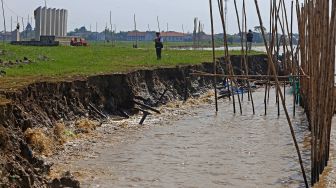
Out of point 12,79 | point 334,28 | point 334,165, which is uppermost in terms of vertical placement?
point 334,28

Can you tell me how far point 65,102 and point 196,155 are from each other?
4.41 meters

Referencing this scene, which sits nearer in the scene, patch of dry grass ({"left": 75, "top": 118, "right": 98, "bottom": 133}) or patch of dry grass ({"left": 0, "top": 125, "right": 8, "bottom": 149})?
patch of dry grass ({"left": 0, "top": 125, "right": 8, "bottom": 149})

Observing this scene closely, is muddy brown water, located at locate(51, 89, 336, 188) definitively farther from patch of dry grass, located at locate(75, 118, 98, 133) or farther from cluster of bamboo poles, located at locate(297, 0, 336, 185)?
cluster of bamboo poles, located at locate(297, 0, 336, 185)

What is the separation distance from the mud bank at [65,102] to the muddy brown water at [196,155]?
974 mm

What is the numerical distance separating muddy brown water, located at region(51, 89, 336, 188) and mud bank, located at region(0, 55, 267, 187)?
97 cm

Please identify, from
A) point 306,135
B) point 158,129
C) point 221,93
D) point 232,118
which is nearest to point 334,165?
point 306,135

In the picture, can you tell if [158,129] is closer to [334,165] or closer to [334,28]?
[334,165]

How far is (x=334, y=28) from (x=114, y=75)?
34.1 feet

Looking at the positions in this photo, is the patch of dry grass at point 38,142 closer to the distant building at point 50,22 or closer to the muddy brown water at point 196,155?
the muddy brown water at point 196,155

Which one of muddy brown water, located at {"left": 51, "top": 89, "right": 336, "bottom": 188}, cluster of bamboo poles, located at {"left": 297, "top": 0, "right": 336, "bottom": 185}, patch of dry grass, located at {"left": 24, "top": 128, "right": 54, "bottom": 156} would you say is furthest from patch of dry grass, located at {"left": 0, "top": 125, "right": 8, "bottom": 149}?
cluster of bamboo poles, located at {"left": 297, "top": 0, "right": 336, "bottom": 185}

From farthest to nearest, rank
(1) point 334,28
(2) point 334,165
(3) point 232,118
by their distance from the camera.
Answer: (3) point 232,118
(2) point 334,165
(1) point 334,28

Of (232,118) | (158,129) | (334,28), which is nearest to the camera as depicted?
(334,28)

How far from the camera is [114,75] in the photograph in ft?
62.4

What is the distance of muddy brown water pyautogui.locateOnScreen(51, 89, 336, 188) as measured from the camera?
1098cm
